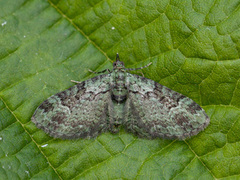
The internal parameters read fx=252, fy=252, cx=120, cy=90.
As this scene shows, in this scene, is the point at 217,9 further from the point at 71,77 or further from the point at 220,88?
the point at 71,77

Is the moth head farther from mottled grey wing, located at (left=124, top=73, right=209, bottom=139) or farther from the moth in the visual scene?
mottled grey wing, located at (left=124, top=73, right=209, bottom=139)

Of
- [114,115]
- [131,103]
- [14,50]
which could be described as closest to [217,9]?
[131,103]

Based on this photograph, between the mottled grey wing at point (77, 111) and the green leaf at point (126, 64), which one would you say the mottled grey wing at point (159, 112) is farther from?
the mottled grey wing at point (77, 111)

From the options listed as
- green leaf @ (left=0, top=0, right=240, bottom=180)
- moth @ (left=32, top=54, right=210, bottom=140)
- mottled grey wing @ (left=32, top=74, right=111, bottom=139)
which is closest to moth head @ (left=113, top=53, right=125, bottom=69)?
moth @ (left=32, top=54, right=210, bottom=140)

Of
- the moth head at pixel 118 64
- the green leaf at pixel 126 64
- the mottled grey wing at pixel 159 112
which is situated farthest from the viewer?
the moth head at pixel 118 64

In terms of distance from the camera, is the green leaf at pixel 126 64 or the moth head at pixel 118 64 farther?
the moth head at pixel 118 64

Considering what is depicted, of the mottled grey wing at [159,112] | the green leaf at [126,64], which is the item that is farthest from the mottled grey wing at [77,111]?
the mottled grey wing at [159,112]

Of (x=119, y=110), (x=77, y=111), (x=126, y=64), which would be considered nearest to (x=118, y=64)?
(x=126, y=64)

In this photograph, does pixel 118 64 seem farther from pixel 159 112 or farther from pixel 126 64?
pixel 159 112
